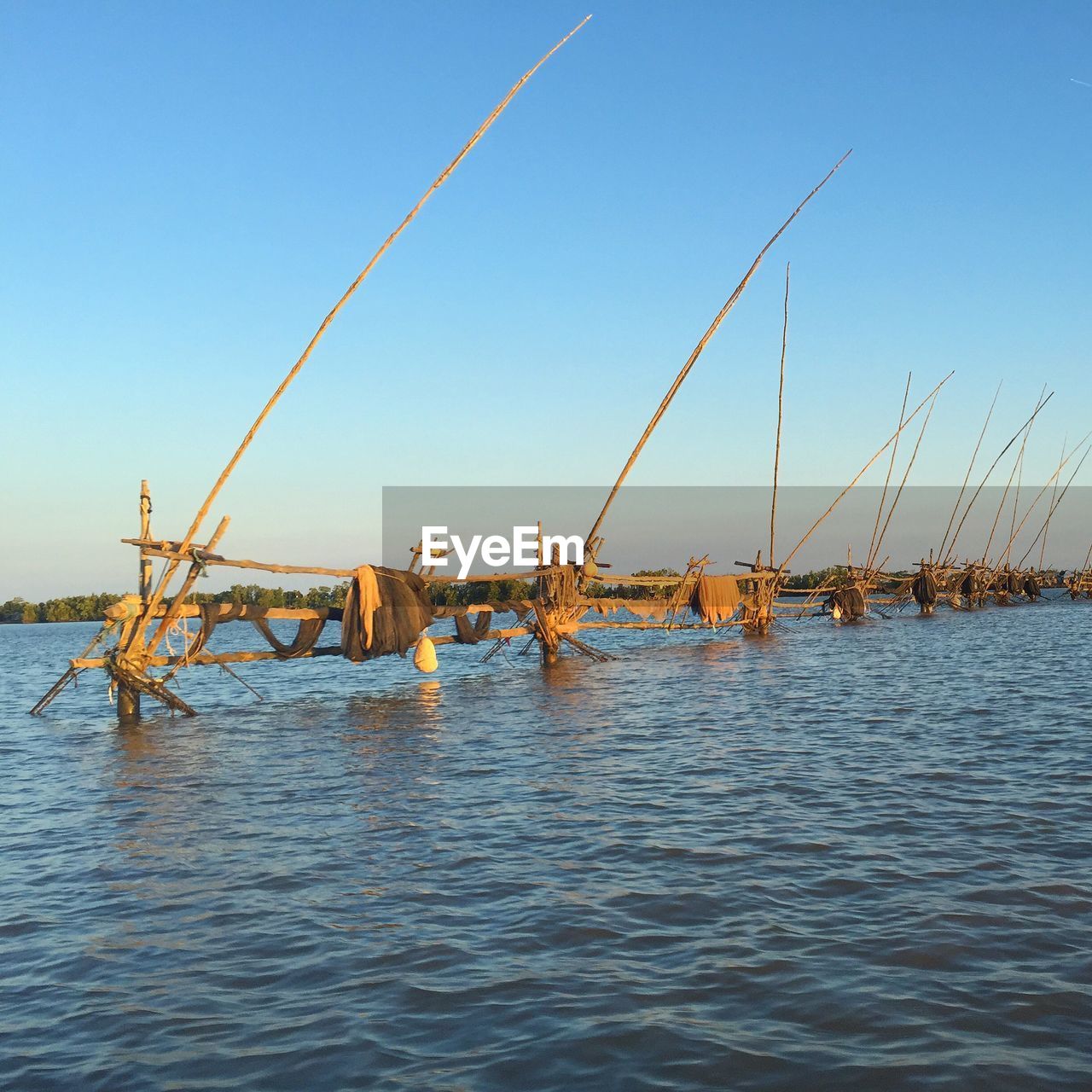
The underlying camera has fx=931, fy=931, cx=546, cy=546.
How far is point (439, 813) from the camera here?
9.48m

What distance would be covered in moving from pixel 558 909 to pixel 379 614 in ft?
41.9

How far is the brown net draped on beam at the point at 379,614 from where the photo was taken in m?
18.6

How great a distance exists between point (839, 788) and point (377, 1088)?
693 cm

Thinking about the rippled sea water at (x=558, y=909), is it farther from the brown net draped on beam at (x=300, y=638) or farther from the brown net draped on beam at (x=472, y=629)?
the brown net draped on beam at (x=472, y=629)

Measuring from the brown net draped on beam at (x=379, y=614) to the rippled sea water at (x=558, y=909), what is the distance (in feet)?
13.8

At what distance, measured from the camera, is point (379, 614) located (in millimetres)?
18828

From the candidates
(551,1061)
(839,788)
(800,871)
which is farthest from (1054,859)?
(551,1061)

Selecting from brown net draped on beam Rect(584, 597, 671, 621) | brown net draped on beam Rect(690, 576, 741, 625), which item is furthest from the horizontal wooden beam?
brown net draped on beam Rect(690, 576, 741, 625)

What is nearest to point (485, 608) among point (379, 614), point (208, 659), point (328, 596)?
point (379, 614)

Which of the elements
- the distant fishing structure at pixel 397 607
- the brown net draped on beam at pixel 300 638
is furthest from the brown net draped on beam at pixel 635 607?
the brown net draped on beam at pixel 300 638

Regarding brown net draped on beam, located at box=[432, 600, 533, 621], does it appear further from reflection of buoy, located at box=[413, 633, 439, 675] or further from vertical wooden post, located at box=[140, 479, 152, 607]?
vertical wooden post, located at box=[140, 479, 152, 607]

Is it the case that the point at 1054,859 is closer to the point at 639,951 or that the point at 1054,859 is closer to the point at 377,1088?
the point at 639,951

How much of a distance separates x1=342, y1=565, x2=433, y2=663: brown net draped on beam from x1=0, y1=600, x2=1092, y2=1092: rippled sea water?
13.8 feet

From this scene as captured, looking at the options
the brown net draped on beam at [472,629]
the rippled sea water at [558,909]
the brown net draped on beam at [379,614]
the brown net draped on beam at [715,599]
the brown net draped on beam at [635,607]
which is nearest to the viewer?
the rippled sea water at [558,909]
